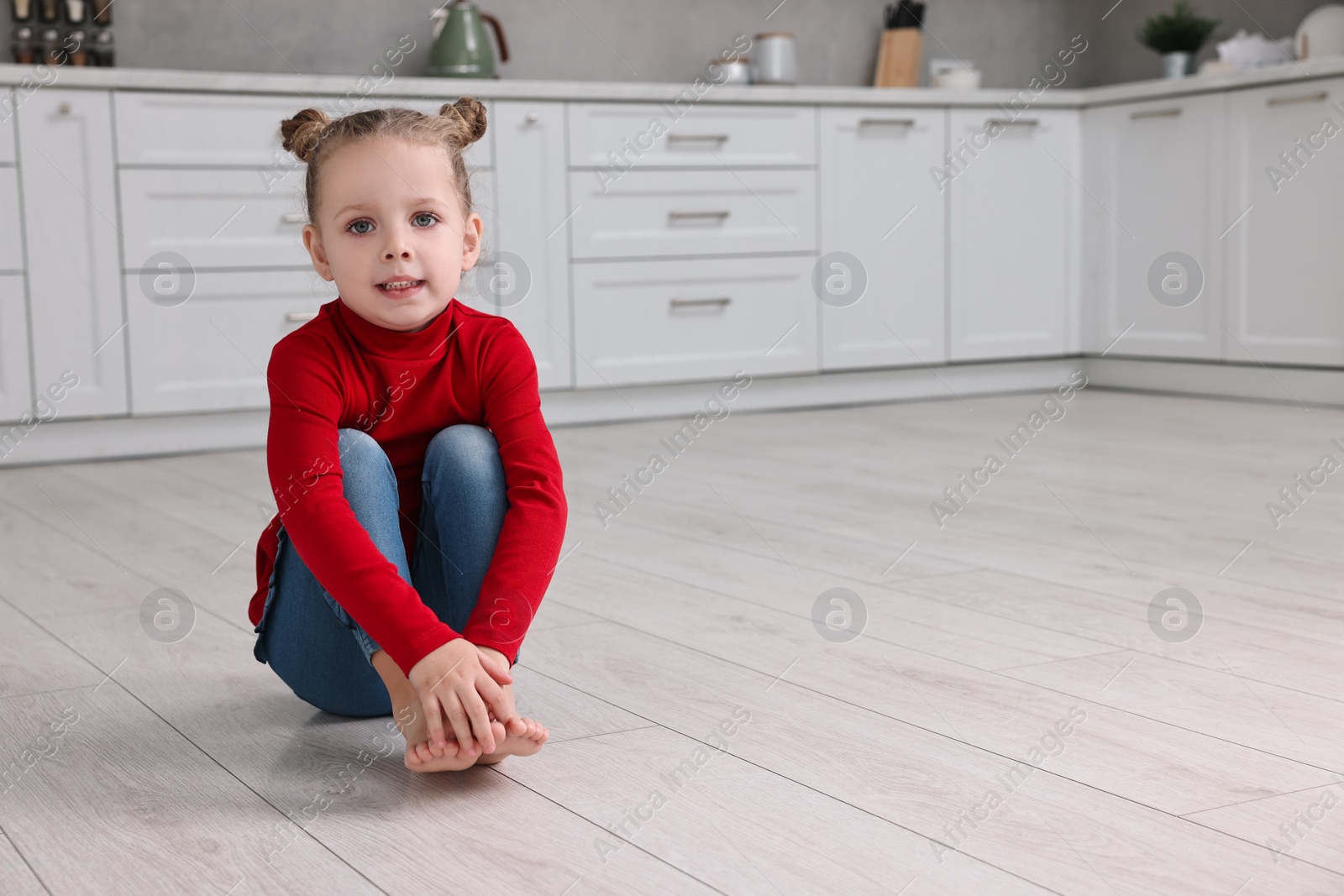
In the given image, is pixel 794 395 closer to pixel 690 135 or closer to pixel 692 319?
pixel 692 319

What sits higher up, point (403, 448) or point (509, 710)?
point (403, 448)

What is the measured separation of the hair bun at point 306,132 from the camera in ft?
3.68

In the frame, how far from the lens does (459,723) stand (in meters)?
0.98

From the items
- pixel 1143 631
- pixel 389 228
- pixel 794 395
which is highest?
pixel 389 228

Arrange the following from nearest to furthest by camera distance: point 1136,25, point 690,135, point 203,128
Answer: point 203,128
point 690,135
point 1136,25

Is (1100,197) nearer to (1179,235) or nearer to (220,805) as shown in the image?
(1179,235)

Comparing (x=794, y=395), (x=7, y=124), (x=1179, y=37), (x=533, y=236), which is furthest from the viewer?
(x=1179, y=37)

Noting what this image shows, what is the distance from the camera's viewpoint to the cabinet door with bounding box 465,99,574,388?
3.38 meters

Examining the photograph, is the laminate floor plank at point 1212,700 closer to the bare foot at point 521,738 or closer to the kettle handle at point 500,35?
the bare foot at point 521,738

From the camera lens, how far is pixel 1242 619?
1521 millimetres

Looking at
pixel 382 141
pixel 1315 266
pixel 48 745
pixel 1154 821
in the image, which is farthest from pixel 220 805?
pixel 1315 266

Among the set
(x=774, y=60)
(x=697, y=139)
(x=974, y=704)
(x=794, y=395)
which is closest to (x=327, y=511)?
(x=974, y=704)

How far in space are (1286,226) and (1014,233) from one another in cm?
76

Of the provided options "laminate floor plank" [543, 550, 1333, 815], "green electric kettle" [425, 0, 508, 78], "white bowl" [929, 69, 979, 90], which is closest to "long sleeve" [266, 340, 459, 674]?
"laminate floor plank" [543, 550, 1333, 815]
